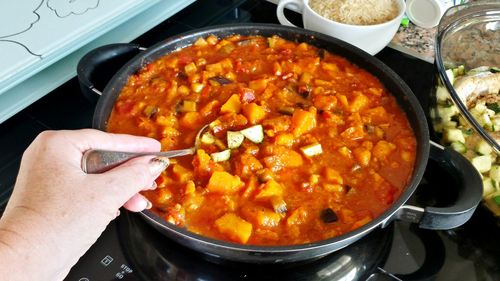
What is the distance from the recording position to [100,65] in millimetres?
1495

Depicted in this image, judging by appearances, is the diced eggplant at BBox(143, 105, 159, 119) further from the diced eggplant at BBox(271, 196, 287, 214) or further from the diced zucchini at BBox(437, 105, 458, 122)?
the diced zucchini at BBox(437, 105, 458, 122)

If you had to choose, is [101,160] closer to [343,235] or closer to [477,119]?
[343,235]

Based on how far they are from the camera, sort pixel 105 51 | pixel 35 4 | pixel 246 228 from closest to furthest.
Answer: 1. pixel 246 228
2. pixel 105 51
3. pixel 35 4

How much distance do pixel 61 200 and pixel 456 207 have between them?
0.86m

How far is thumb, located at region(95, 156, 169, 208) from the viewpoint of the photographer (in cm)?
91

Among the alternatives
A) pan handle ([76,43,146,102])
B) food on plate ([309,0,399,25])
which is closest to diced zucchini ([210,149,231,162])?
pan handle ([76,43,146,102])

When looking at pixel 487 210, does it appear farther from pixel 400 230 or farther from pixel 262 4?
pixel 262 4

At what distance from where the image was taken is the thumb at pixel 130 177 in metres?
0.91

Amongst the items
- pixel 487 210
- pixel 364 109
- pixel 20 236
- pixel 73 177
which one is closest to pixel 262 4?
pixel 364 109

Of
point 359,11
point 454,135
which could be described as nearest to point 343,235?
point 454,135

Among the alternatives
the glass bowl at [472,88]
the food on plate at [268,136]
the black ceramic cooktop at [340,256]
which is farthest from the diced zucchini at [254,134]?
the glass bowl at [472,88]

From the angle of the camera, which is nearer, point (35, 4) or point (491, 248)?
point (491, 248)

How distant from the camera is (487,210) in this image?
137cm

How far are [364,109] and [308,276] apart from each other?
571 millimetres
